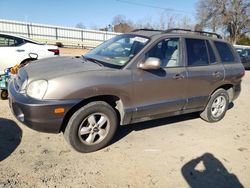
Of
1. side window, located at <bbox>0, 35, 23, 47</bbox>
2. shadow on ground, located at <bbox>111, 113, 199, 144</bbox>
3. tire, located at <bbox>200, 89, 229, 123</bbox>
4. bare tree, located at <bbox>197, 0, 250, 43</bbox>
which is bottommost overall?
shadow on ground, located at <bbox>111, 113, 199, 144</bbox>

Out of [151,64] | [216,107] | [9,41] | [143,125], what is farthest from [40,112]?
[9,41]

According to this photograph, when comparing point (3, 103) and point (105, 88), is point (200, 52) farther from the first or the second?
point (3, 103)

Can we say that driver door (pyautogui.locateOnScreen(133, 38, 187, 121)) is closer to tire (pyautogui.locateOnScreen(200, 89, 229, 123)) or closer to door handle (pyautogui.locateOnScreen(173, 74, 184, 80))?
door handle (pyautogui.locateOnScreen(173, 74, 184, 80))

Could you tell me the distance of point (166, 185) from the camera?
3.24m

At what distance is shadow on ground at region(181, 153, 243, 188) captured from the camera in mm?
3355

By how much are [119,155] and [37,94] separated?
1515 mm

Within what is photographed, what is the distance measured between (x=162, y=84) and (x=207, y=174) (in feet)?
5.14

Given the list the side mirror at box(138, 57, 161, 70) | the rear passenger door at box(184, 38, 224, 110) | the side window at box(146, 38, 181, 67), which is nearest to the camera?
the side mirror at box(138, 57, 161, 70)

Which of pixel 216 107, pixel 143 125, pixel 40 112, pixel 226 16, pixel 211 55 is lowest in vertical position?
pixel 143 125

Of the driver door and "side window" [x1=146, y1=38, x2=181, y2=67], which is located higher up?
"side window" [x1=146, y1=38, x2=181, y2=67]

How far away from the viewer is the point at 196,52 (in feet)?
16.0

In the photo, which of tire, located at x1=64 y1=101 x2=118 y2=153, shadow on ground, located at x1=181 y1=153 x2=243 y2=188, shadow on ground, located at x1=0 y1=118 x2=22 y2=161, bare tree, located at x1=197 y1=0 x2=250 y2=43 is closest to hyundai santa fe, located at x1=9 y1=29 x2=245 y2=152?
tire, located at x1=64 y1=101 x2=118 y2=153

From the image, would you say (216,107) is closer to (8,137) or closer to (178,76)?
(178,76)

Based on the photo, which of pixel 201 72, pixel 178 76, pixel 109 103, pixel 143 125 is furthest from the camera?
pixel 143 125
